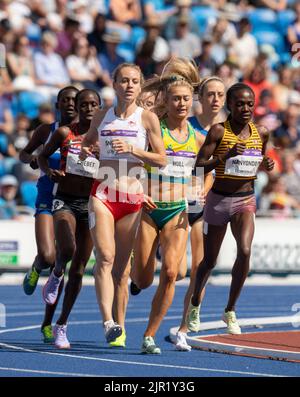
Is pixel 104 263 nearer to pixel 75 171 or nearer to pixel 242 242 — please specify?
pixel 75 171

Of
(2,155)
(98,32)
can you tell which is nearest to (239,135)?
(2,155)

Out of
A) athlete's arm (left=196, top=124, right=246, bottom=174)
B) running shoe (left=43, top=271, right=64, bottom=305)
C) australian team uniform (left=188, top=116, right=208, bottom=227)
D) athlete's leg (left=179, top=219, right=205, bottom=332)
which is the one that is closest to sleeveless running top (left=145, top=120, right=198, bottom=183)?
athlete's arm (left=196, top=124, right=246, bottom=174)

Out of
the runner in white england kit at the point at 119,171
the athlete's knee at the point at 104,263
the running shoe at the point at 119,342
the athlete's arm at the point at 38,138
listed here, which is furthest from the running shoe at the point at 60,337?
the athlete's arm at the point at 38,138

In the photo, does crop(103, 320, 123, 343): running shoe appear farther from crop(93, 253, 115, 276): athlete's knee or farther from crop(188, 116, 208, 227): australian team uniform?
crop(188, 116, 208, 227): australian team uniform

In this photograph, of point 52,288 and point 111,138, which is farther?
point 52,288

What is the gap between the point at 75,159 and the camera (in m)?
12.9

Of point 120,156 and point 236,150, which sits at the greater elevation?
point 236,150

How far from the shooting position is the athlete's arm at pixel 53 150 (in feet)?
42.3

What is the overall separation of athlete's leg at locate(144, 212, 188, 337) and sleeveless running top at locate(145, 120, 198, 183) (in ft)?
1.38

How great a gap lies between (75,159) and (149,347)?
193 cm

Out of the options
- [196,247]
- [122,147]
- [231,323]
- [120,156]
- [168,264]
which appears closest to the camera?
[122,147]

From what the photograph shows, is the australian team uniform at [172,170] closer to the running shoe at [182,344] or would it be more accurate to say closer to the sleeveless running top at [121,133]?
the sleeveless running top at [121,133]

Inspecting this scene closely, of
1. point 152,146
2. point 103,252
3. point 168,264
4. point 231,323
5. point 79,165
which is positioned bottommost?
point 231,323

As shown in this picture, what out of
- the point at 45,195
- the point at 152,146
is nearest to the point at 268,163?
the point at 152,146
